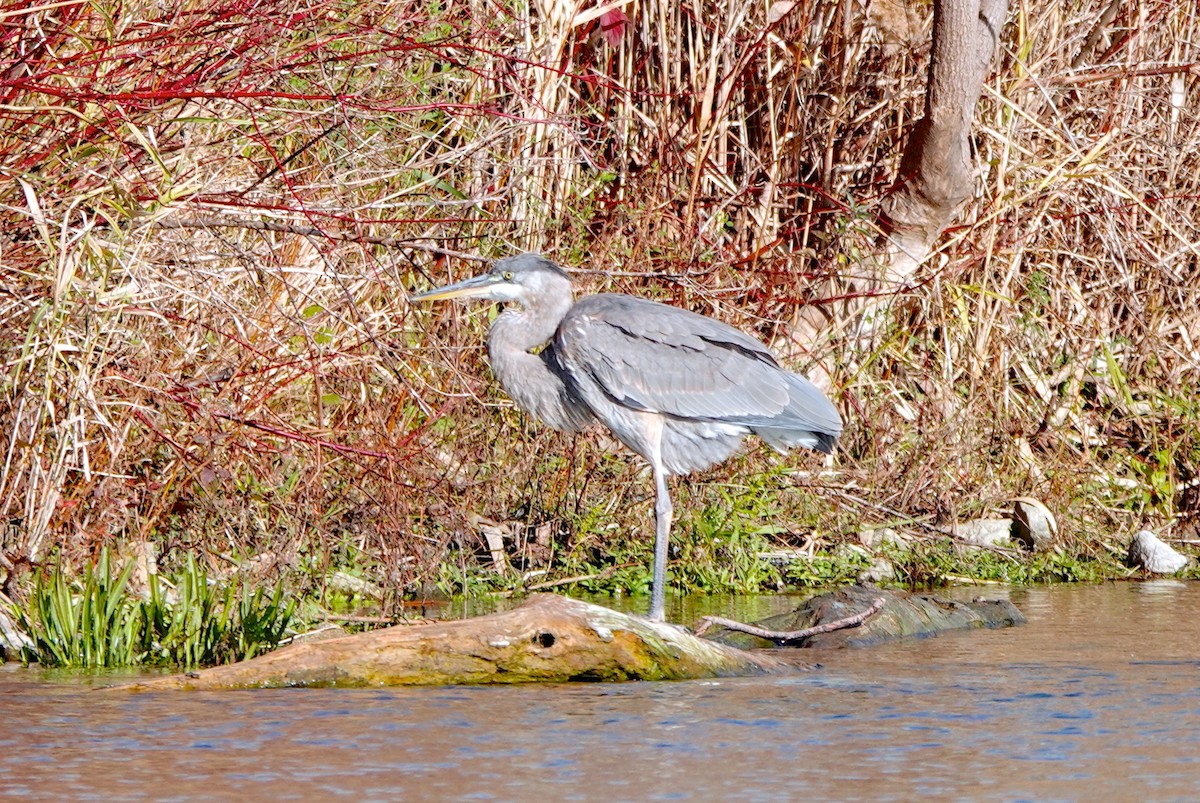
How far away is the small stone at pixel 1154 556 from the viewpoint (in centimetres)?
820

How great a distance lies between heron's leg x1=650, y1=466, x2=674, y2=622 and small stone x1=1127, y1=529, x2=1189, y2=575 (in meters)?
2.69

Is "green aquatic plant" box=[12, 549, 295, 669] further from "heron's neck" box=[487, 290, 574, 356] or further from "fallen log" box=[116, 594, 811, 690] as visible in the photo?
"heron's neck" box=[487, 290, 574, 356]

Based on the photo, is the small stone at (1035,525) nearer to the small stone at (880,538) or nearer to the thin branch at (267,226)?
the small stone at (880,538)

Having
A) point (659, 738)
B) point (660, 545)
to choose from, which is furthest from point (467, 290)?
point (659, 738)

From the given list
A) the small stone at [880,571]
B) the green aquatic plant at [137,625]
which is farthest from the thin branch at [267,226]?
the small stone at [880,571]

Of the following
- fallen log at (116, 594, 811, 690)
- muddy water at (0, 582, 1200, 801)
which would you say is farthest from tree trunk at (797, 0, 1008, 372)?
fallen log at (116, 594, 811, 690)

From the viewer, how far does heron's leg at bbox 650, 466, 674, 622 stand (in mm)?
6445

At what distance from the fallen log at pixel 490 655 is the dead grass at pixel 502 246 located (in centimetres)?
98

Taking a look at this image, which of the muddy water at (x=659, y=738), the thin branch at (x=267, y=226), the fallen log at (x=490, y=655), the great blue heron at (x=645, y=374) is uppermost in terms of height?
the thin branch at (x=267, y=226)

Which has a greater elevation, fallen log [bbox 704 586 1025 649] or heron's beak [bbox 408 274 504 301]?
heron's beak [bbox 408 274 504 301]

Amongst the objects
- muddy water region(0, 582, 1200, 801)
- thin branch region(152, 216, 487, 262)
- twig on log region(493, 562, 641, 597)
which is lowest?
muddy water region(0, 582, 1200, 801)

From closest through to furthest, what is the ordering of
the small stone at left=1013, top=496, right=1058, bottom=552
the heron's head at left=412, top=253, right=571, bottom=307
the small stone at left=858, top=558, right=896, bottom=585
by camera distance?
the heron's head at left=412, top=253, right=571, bottom=307, the small stone at left=858, top=558, right=896, bottom=585, the small stone at left=1013, top=496, right=1058, bottom=552

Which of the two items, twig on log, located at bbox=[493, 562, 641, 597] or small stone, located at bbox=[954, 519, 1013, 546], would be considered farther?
small stone, located at bbox=[954, 519, 1013, 546]

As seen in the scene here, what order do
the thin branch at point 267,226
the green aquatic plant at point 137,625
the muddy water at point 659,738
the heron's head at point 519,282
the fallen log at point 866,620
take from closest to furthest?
the muddy water at point 659,738 < the green aquatic plant at point 137,625 < the thin branch at point 267,226 < the fallen log at point 866,620 < the heron's head at point 519,282
